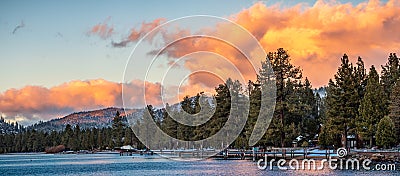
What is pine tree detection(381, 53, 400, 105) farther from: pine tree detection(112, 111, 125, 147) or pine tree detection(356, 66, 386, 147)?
pine tree detection(112, 111, 125, 147)

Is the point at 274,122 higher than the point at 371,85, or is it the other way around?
the point at 371,85

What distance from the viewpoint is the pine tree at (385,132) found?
211 ft

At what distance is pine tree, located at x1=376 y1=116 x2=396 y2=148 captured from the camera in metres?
64.3

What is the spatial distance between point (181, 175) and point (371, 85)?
92.0 feet

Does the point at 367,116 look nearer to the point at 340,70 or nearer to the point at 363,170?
the point at 340,70

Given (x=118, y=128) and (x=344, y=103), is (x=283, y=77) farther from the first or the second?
(x=118, y=128)

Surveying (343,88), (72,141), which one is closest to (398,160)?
(343,88)

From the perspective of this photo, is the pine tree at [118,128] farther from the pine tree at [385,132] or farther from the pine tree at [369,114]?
the pine tree at [385,132]

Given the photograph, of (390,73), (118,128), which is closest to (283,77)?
(390,73)

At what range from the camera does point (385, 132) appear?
2530 inches

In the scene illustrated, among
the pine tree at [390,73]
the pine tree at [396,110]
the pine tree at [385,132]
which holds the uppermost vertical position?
the pine tree at [390,73]

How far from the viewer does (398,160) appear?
2221 inches

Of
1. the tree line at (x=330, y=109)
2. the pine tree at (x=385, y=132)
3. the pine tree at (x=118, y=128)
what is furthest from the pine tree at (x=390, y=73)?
the pine tree at (x=118, y=128)

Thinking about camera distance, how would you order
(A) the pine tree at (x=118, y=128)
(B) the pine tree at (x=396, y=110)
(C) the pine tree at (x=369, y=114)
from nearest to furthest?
(C) the pine tree at (x=369, y=114)
(B) the pine tree at (x=396, y=110)
(A) the pine tree at (x=118, y=128)
